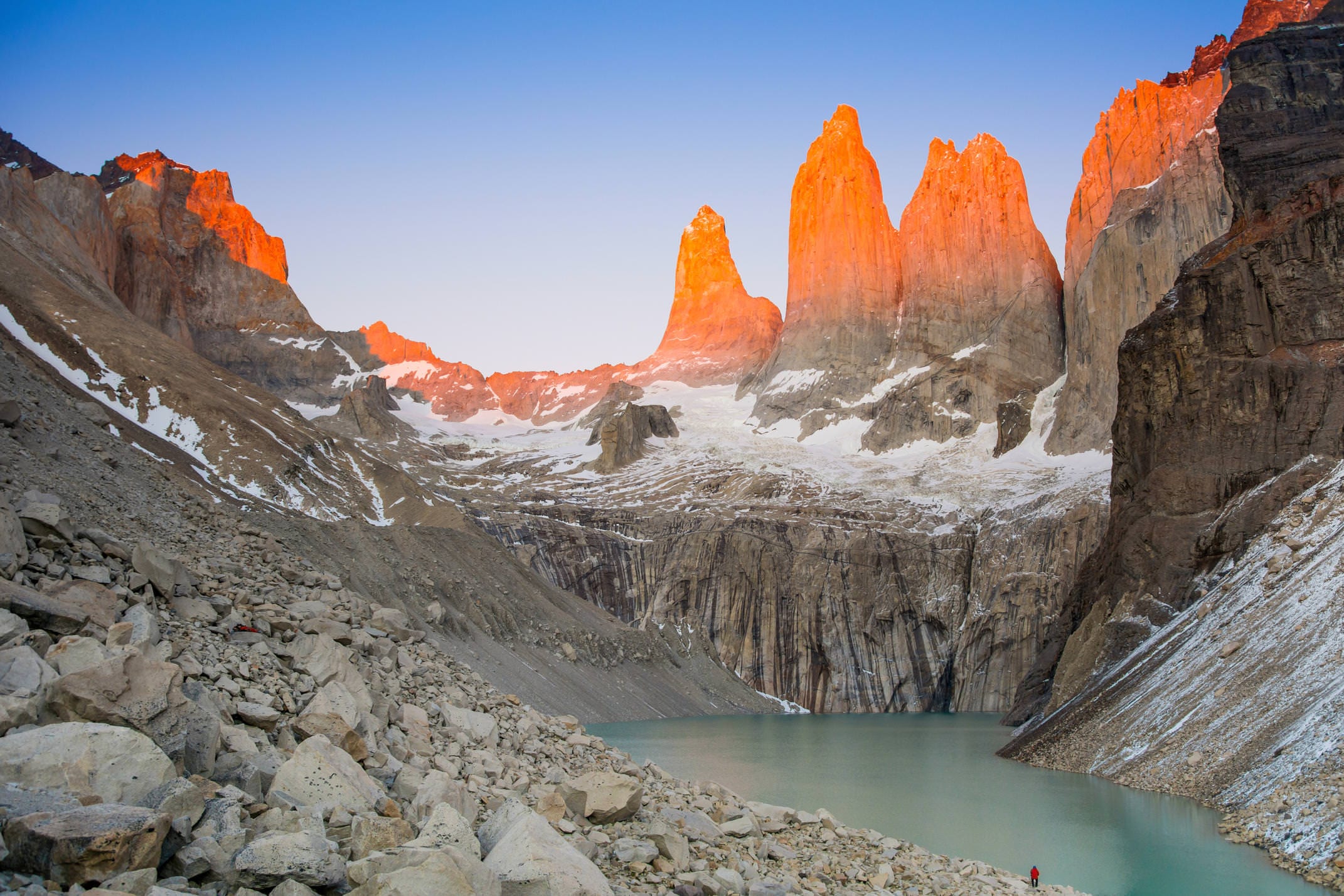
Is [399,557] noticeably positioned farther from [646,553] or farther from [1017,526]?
[1017,526]

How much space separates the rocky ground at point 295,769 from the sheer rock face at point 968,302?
369 feet

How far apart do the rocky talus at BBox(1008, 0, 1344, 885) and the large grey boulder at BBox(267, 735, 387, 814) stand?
652 inches

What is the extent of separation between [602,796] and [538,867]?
3.44m

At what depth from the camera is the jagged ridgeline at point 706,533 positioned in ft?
30.5

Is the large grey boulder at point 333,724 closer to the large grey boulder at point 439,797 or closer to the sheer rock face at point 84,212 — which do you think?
the large grey boulder at point 439,797

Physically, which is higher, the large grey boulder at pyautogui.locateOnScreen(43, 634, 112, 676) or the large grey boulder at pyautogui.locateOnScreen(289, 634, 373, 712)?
the large grey boulder at pyautogui.locateOnScreen(43, 634, 112, 676)

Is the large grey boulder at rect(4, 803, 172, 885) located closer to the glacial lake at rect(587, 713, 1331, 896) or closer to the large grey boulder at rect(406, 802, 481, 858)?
the large grey boulder at rect(406, 802, 481, 858)

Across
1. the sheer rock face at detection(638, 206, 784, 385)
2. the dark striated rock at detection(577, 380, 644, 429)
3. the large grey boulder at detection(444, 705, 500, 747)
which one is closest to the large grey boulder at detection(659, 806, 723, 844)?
the large grey boulder at detection(444, 705, 500, 747)

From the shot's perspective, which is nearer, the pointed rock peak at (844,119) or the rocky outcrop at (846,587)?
the rocky outcrop at (846,587)

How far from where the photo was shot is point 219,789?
8398 millimetres

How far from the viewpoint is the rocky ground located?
7.44 m

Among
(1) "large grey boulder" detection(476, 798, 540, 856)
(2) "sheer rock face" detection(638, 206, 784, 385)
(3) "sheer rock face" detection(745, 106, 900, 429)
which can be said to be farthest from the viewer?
(2) "sheer rock face" detection(638, 206, 784, 385)

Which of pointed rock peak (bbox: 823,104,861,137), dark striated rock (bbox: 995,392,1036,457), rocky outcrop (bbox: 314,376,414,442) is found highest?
pointed rock peak (bbox: 823,104,861,137)

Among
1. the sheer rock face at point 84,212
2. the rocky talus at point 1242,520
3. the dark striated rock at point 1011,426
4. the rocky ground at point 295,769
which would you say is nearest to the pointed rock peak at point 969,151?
the dark striated rock at point 1011,426
